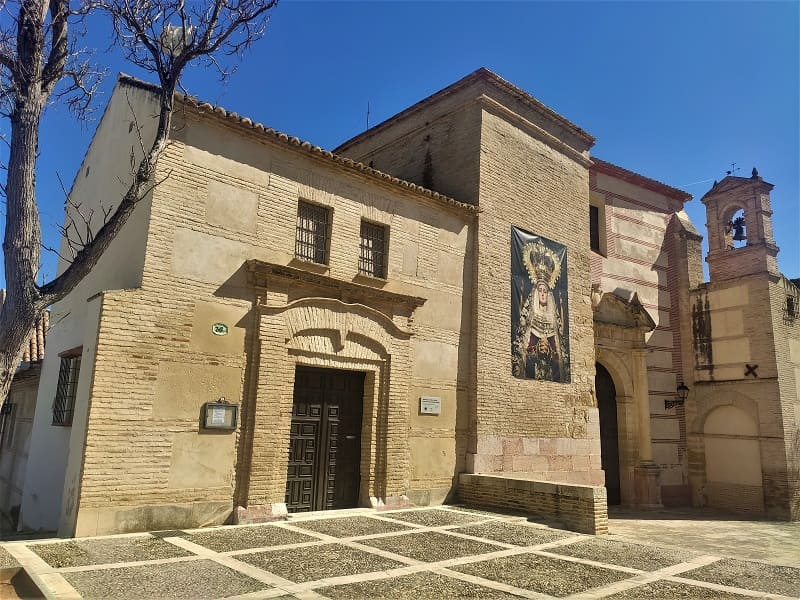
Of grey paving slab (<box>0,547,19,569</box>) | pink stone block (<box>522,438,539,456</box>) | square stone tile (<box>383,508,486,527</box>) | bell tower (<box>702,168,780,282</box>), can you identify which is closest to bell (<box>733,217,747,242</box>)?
bell tower (<box>702,168,780,282</box>)

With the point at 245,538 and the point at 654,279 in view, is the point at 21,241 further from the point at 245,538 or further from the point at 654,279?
the point at 654,279

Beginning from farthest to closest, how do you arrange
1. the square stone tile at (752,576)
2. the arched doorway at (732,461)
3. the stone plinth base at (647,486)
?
1. the arched doorway at (732,461)
2. the stone plinth base at (647,486)
3. the square stone tile at (752,576)

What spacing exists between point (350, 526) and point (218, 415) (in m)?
2.33

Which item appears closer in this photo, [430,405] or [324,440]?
[324,440]

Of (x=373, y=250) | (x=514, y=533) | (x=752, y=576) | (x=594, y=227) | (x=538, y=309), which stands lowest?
(x=752, y=576)

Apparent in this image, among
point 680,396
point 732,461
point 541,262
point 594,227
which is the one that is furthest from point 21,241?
point 732,461

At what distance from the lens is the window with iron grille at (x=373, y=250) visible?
1029cm

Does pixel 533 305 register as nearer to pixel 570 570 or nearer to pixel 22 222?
pixel 570 570

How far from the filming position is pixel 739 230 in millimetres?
17734

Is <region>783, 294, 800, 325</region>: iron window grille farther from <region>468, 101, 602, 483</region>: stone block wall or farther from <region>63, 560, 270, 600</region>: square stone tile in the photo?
<region>63, 560, 270, 600</region>: square stone tile

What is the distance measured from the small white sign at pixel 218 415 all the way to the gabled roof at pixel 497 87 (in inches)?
342

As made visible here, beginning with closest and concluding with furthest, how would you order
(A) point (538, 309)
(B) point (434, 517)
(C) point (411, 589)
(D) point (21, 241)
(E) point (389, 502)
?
1. (C) point (411, 589)
2. (D) point (21, 241)
3. (B) point (434, 517)
4. (E) point (389, 502)
5. (A) point (538, 309)

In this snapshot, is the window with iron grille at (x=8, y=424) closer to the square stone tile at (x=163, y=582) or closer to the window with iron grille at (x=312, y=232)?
the window with iron grille at (x=312, y=232)

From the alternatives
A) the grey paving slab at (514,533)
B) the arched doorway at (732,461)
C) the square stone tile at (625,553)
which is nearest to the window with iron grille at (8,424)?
the grey paving slab at (514,533)
